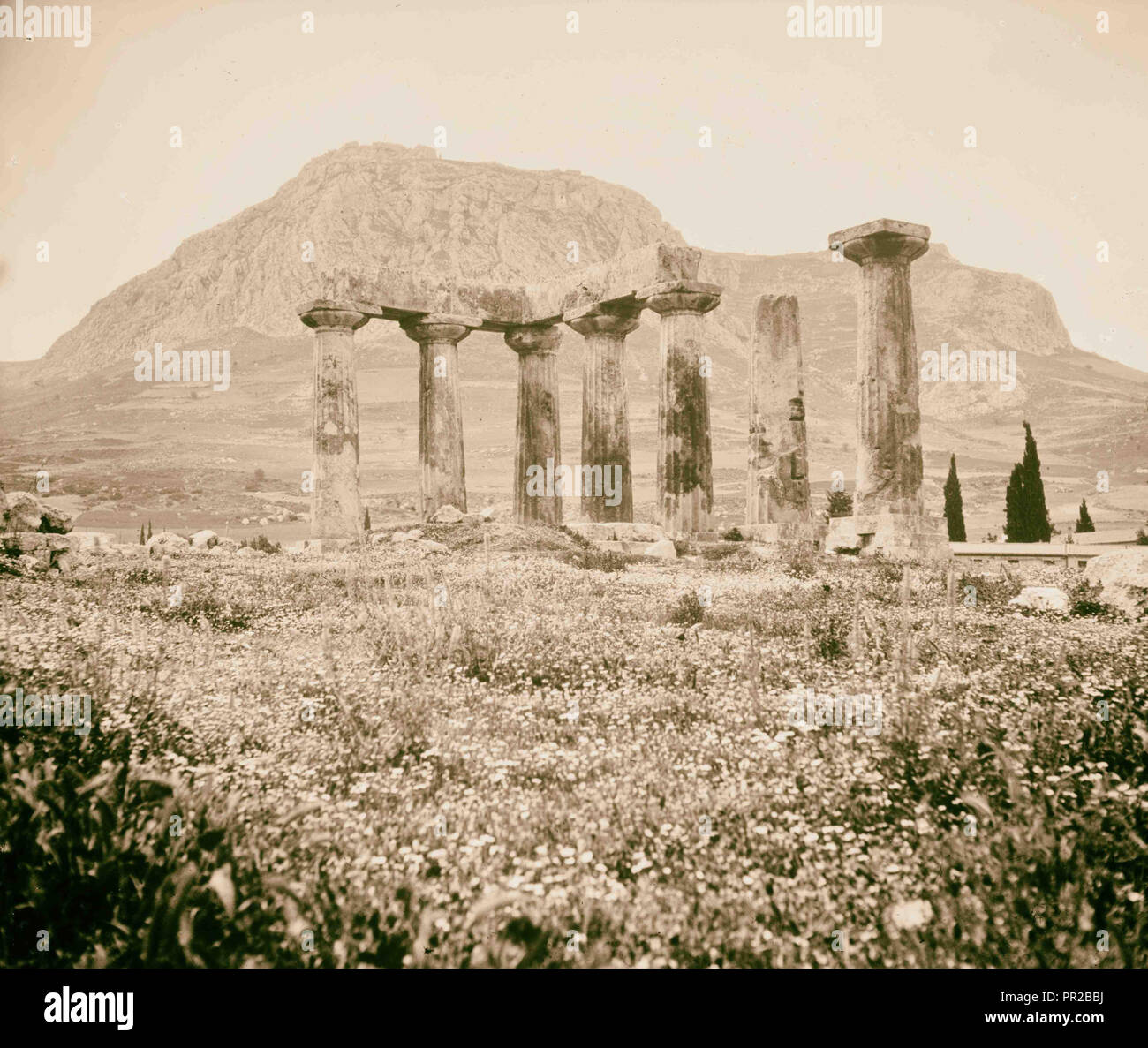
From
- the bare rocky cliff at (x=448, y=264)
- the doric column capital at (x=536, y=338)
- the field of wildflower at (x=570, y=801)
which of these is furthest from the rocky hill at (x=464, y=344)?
the field of wildflower at (x=570, y=801)

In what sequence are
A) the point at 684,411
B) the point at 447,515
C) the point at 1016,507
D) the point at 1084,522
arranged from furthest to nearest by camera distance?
the point at 1084,522 < the point at 1016,507 < the point at 447,515 < the point at 684,411

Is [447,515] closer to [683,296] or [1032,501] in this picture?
[683,296]

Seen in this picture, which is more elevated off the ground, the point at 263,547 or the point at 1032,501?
the point at 1032,501

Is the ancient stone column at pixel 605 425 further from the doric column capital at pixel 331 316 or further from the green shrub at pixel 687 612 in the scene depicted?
the green shrub at pixel 687 612

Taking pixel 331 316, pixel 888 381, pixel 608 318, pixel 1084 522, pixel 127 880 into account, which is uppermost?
pixel 331 316

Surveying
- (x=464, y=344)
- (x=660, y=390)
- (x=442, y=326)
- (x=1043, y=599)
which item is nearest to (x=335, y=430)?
(x=442, y=326)

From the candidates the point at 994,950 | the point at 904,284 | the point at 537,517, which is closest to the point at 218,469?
the point at 537,517

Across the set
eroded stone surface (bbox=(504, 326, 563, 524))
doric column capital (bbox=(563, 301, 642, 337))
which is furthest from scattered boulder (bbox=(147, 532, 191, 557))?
doric column capital (bbox=(563, 301, 642, 337))
